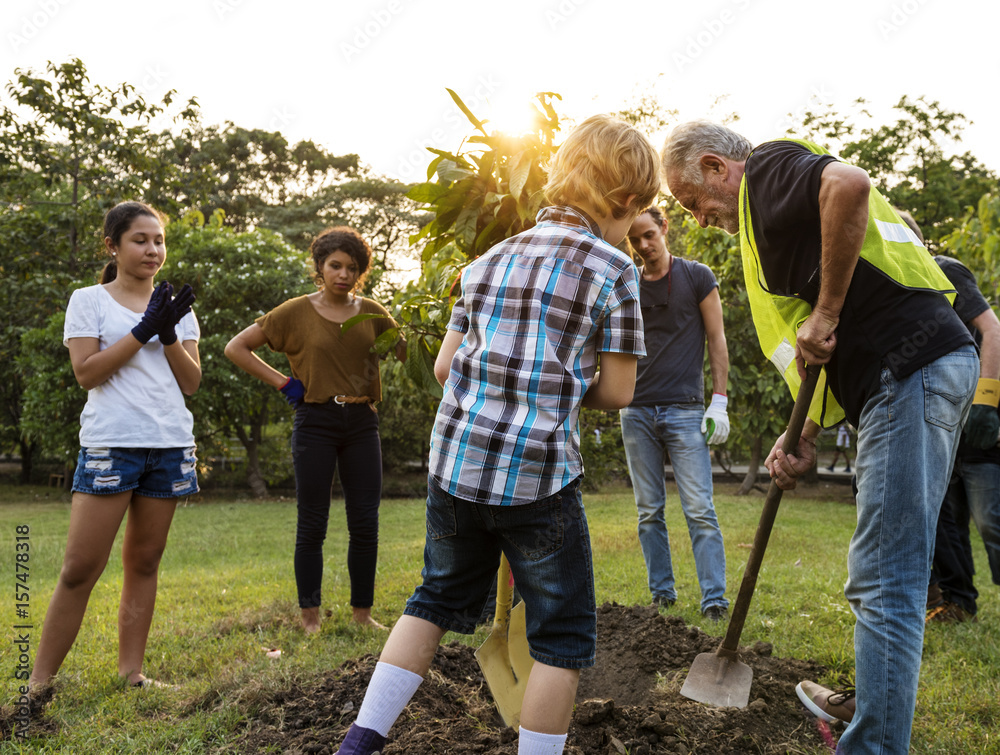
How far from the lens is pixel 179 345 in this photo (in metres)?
3.19

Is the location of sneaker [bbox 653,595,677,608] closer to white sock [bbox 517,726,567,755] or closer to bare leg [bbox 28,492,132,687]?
white sock [bbox 517,726,567,755]

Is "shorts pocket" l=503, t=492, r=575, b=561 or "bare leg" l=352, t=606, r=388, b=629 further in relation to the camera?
"bare leg" l=352, t=606, r=388, b=629

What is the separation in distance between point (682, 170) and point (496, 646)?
1811 millimetres

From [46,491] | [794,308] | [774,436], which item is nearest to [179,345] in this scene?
[794,308]

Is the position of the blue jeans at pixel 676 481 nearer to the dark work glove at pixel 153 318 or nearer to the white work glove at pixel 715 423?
the white work glove at pixel 715 423

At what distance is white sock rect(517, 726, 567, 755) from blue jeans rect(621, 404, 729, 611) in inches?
98.8

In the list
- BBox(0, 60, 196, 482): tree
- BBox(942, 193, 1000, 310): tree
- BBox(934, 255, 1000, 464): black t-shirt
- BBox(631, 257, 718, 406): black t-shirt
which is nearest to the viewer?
BBox(934, 255, 1000, 464): black t-shirt

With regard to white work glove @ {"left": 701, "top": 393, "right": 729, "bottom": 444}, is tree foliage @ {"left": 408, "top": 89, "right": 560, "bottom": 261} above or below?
above

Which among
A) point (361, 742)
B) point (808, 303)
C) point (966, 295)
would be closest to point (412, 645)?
point (361, 742)

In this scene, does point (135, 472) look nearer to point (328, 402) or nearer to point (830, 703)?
point (328, 402)

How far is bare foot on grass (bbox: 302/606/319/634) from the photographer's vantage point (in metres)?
3.93

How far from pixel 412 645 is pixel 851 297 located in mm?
1538

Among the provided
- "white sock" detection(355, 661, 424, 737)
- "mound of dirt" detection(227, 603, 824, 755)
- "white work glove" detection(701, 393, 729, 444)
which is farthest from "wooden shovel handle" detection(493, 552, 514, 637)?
"white work glove" detection(701, 393, 729, 444)

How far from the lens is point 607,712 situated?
254 cm
